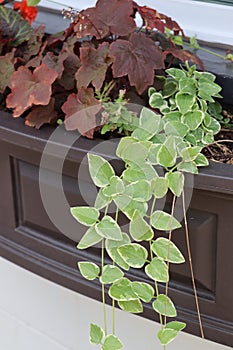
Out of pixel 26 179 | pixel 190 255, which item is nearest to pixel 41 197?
pixel 26 179

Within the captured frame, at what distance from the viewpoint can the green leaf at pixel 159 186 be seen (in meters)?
0.92

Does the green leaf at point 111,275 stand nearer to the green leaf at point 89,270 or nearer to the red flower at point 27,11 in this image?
the green leaf at point 89,270

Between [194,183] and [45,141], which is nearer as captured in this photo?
[194,183]

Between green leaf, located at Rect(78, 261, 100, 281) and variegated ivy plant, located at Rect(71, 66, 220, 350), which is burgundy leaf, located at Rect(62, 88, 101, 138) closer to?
variegated ivy plant, located at Rect(71, 66, 220, 350)

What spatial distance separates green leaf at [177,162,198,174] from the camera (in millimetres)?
930

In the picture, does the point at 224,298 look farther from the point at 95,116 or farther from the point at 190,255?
the point at 95,116

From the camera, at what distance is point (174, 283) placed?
103 cm

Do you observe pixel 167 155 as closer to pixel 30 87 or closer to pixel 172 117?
pixel 172 117

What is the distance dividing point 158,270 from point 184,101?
0.25 metres

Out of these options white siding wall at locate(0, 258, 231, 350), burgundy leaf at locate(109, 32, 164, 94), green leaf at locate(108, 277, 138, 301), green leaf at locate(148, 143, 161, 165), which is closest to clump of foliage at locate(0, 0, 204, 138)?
burgundy leaf at locate(109, 32, 164, 94)

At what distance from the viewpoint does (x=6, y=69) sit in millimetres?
1141

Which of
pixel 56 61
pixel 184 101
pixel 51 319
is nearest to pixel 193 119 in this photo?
pixel 184 101

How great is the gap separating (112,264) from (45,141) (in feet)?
0.68

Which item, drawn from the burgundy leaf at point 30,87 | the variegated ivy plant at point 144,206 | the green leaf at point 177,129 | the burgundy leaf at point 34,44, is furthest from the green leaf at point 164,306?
the burgundy leaf at point 34,44
